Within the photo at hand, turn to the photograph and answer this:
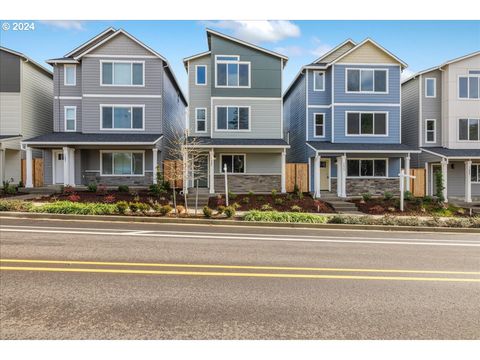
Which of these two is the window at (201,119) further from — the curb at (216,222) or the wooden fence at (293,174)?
the curb at (216,222)

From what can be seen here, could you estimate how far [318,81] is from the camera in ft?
81.7

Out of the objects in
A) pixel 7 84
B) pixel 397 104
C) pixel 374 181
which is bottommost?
pixel 374 181

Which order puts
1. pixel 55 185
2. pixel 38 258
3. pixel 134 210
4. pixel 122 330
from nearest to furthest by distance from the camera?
1. pixel 122 330
2. pixel 38 258
3. pixel 134 210
4. pixel 55 185

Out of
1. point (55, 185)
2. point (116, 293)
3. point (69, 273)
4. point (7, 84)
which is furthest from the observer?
point (7, 84)

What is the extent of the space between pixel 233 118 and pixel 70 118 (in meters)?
11.3

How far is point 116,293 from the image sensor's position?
5176 millimetres

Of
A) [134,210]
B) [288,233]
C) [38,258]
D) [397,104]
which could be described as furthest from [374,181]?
[38,258]

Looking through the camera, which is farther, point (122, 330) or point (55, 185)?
point (55, 185)

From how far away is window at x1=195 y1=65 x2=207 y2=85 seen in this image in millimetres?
23953

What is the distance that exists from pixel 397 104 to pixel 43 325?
980 inches

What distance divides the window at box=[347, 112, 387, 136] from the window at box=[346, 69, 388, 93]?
1677mm

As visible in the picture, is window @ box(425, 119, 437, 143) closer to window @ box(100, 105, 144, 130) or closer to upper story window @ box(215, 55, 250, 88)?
upper story window @ box(215, 55, 250, 88)

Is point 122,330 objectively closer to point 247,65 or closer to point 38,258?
point 38,258

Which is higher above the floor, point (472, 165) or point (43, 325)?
point (472, 165)
